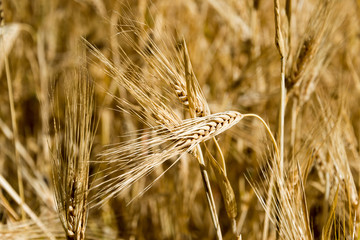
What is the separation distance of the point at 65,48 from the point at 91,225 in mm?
1009

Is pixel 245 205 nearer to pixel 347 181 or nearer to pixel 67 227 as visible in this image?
pixel 347 181

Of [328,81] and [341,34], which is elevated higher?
[341,34]

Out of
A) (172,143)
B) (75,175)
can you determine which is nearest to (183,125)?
(172,143)

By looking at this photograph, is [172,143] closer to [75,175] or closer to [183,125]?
[183,125]

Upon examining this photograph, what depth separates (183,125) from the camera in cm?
48

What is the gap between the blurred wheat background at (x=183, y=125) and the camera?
1.74 feet

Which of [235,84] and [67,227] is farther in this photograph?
[235,84]

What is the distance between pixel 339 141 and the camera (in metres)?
0.71

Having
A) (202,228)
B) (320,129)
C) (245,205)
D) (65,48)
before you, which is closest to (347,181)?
(320,129)

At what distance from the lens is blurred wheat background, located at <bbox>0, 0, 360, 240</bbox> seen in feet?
1.74

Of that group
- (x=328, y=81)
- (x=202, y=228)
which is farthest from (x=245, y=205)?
(x=328, y=81)

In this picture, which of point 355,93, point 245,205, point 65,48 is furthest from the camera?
point 65,48

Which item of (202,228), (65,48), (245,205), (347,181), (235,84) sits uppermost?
(65,48)

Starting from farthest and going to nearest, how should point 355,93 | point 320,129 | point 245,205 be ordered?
point 355,93 → point 245,205 → point 320,129
